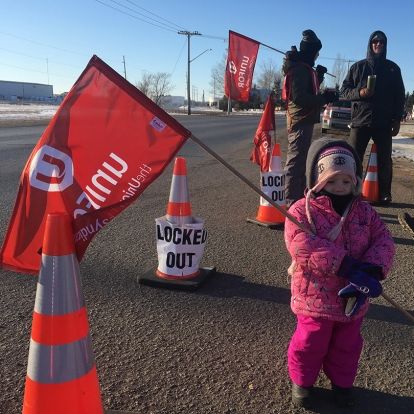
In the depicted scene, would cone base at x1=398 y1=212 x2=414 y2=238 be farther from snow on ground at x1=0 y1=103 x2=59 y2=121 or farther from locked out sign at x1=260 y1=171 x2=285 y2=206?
snow on ground at x1=0 y1=103 x2=59 y2=121

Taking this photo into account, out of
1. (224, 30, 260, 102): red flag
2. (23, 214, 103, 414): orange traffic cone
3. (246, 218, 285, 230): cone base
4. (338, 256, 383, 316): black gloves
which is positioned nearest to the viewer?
(23, 214, 103, 414): orange traffic cone

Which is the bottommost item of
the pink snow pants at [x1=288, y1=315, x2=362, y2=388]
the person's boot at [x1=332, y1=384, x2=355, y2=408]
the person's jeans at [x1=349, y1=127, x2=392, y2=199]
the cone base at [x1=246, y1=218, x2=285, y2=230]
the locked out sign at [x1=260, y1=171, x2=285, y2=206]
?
the person's boot at [x1=332, y1=384, x2=355, y2=408]

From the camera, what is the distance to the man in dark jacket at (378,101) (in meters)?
6.25

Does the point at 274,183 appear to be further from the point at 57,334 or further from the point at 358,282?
the point at 57,334

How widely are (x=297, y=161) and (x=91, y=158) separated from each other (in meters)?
3.98

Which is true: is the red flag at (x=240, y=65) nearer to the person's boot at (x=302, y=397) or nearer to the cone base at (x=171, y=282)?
the cone base at (x=171, y=282)

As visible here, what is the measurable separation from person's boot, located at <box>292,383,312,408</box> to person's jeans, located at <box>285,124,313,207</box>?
362 centimetres

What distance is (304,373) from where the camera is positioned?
92.5 inches

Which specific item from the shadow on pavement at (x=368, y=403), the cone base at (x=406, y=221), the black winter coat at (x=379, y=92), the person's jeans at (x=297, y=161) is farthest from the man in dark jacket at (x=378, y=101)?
the shadow on pavement at (x=368, y=403)

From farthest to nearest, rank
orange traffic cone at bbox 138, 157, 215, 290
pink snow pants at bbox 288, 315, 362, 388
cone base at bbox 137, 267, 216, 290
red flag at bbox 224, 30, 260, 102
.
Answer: red flag at bbox 224, 30, 260, 102
orange traffic cone at bbox 138, 157, 215, 290
cone base at bbox 137, 267, 216, 290
pink snow pants at bbox 288, 315, 362, 388

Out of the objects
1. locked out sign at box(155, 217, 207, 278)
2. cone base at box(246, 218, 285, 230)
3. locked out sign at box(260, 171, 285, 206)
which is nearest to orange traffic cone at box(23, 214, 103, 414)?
locked out sign at box(155, 217, 207, 278)

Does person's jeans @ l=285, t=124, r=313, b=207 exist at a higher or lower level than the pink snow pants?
higher

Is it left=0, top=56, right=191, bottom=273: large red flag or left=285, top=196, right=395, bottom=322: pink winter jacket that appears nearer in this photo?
left=0, top=56, right=191, bottom=273: large red flag

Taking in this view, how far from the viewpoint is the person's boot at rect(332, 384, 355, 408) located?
2.34m
